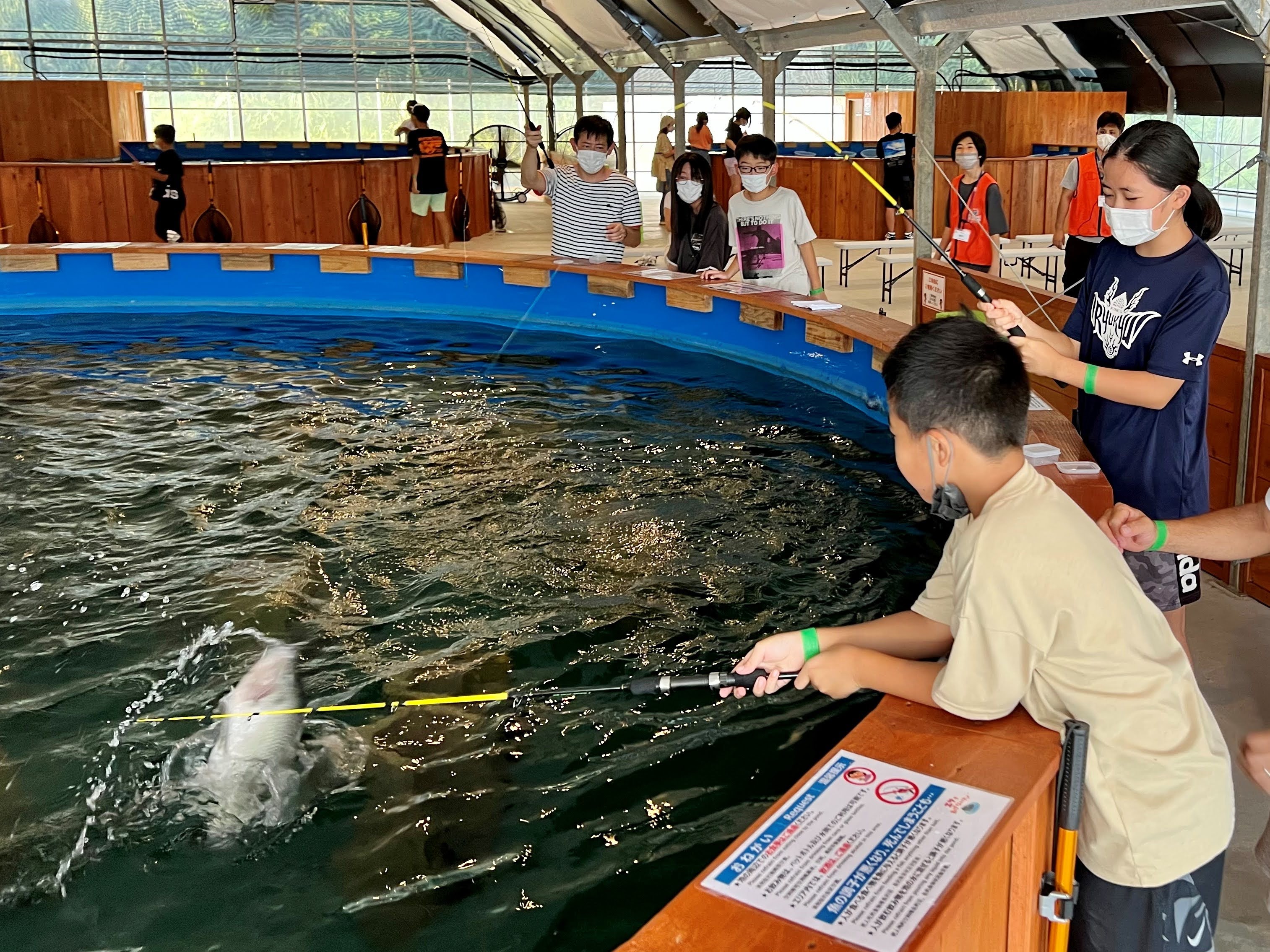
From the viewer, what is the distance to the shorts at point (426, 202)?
1424cm

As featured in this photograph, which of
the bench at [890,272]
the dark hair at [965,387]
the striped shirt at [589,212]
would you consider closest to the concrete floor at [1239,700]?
the dark hair at [965,387]

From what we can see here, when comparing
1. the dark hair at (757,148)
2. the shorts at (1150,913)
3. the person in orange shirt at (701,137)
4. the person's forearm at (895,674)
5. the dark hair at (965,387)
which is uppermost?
the person in orange shirt at (701,137)

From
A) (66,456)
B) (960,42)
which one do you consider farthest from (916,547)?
(960,42)

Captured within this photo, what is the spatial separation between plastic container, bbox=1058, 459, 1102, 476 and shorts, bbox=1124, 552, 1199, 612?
→ 15.0 inches

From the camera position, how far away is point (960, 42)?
8.15 meters

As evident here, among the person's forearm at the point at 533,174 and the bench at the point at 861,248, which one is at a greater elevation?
the person's forearm at the point at 533,174

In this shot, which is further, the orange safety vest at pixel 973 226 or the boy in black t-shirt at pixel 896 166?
the boy in black t-shirt at pixel 896 166

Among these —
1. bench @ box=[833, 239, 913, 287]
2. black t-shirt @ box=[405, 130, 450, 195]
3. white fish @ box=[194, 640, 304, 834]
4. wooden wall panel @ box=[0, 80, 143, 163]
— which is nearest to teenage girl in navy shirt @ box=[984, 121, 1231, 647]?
white fish @ box=[194, 640, 304, 834]

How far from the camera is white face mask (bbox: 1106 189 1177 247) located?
111 inches

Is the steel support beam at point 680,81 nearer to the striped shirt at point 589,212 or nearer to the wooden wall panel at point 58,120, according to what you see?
the striped shirt at point 589,212

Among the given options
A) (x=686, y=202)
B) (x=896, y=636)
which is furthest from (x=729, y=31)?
(x=896, y=636)

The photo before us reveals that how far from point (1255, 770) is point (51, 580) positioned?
4.09 m

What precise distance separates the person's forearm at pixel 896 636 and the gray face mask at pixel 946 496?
0.28 metres

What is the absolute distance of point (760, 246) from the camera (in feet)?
23.7
